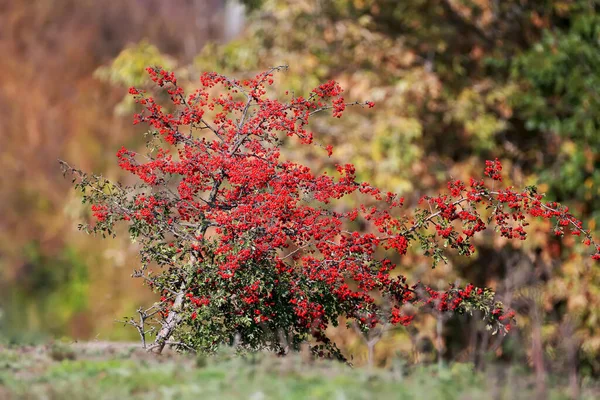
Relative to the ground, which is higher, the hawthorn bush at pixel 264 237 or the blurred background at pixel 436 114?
the blurred background at pixel 436 114

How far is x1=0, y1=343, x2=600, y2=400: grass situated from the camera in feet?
15.6

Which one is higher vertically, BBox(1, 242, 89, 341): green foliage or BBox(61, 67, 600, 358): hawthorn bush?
BBox(1, 242, 89, 341): green foliage

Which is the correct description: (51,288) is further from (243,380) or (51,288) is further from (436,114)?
(243,380)

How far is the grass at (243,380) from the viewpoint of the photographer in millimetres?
4766

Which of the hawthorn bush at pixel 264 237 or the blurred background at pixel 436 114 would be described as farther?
the blurred background at pixel 436 114

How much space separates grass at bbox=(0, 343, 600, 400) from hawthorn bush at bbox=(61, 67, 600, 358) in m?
0.78

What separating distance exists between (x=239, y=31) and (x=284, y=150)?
21.8ft

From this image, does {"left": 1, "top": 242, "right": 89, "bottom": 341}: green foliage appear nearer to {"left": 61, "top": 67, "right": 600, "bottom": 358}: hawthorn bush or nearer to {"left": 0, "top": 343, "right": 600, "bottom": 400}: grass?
{"left": 61, "top": 67, "right": 600, "bottom": 358}: hawthorn bush

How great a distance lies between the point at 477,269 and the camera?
15172 millimetres

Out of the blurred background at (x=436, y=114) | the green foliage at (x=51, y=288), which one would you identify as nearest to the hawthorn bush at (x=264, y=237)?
the blurred background at (x=436, y=114)

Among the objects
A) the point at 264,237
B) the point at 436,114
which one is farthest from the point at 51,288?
the point at 264,237

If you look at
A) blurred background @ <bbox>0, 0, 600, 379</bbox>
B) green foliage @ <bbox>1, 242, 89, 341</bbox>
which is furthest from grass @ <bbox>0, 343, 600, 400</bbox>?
green foliage @ <bbox>1, 242, 89, 341</bbox>

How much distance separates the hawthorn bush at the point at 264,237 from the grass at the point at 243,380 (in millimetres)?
775

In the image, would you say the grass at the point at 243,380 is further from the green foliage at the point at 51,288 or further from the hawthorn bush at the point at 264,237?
A: the green foliage at the point at 51,288
